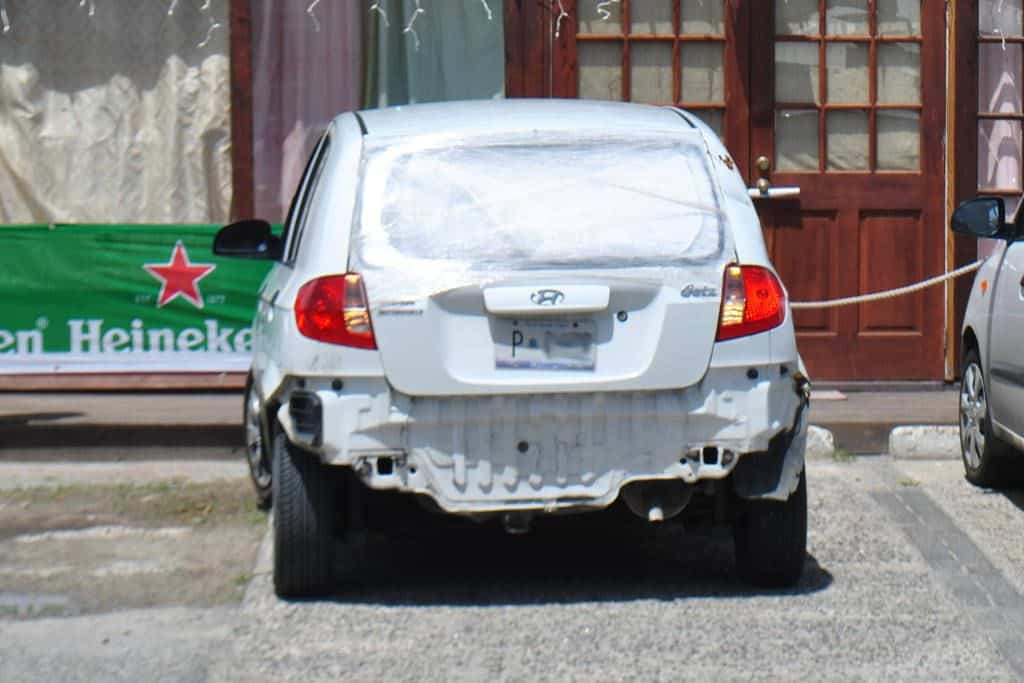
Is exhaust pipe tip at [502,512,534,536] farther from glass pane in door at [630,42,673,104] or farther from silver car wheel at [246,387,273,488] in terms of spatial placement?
glass pane in door at [630,42,673,104]

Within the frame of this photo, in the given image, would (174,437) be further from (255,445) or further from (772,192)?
(772,192)

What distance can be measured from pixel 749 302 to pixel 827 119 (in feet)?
18.8

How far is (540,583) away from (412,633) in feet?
2.73

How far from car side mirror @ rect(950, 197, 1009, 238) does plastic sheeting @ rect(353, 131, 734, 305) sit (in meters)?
2.02

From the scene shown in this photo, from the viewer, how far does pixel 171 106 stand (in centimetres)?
1166

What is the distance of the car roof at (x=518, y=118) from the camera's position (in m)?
6.54

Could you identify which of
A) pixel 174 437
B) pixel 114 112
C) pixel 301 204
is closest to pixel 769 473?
pixel 301 204

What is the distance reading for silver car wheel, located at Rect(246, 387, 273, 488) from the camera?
7.85 meters

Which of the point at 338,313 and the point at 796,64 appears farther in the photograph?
the point at 796,64

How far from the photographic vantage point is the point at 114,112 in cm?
1168

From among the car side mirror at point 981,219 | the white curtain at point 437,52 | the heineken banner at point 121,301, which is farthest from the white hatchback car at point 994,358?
the heineken banner at point 121,301

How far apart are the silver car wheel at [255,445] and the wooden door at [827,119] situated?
13.6 ft

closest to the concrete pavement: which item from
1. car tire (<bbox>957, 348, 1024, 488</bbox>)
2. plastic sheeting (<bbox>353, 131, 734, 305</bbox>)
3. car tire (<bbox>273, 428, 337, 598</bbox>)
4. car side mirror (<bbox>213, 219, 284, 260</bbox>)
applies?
car tire (<bbox>957, 348, 1024, 488</bbox>)

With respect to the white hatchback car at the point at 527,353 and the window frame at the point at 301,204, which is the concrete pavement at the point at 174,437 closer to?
the window frame at the point at 301,204
